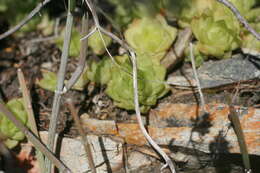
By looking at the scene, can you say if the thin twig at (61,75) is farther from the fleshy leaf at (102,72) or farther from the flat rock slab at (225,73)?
the flat rock slab at (225,73)

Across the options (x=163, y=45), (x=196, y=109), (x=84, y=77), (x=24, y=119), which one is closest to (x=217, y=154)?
(x=196, y=109)

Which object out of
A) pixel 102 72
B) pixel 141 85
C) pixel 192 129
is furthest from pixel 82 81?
pixel 192 129

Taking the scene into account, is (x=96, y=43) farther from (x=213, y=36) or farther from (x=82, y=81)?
(x=213, y=36)

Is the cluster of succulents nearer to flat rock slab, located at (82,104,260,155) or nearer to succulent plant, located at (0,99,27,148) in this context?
flat rock slab, located at (82,104,260,155)

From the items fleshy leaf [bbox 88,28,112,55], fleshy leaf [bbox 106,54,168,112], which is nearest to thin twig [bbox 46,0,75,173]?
fleshy leaf [bbox 106,54,168,112]

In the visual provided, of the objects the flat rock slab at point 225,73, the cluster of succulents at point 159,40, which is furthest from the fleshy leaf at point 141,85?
the flat rock slab at point 225,73

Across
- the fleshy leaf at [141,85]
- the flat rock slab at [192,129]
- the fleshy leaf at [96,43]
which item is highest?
the fleshy leaf at [96,43]
